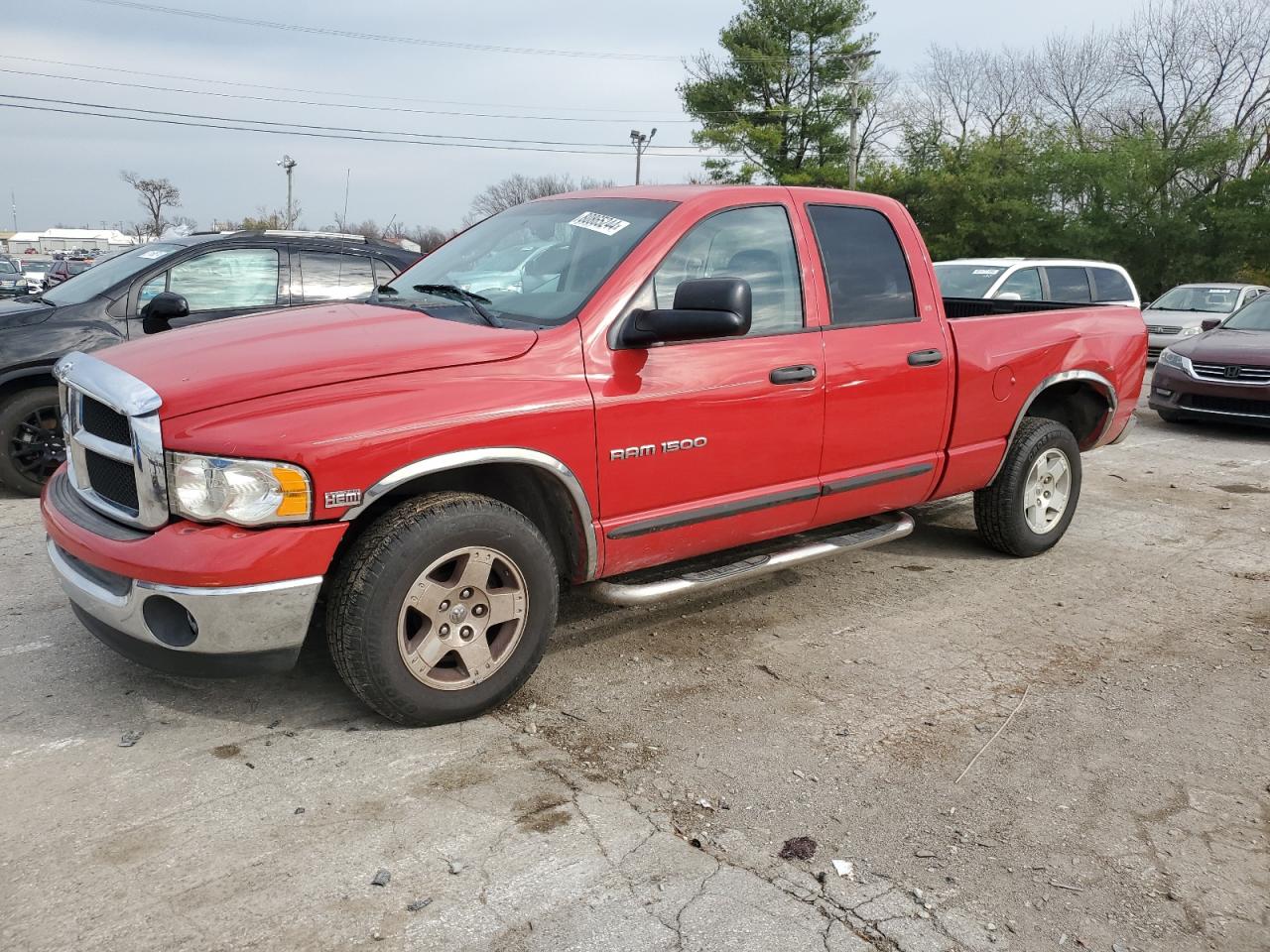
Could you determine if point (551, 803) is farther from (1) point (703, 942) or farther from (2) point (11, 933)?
(2) point (11, 933)

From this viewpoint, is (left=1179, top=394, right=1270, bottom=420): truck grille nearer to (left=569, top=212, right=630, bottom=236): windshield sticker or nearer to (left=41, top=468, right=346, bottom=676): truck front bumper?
(left=569, top=212, right=630, bottom=236): windshield sticker

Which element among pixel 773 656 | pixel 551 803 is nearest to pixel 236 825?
pixel 551 803

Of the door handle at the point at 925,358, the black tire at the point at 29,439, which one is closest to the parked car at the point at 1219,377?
the door handle at the point at 925,358

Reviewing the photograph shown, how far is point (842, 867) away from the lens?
9.24ft

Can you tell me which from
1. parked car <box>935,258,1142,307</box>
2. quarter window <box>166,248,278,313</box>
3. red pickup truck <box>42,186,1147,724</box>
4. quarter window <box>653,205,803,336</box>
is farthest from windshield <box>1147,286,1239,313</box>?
quarter window <box>653,205,803,336</box>

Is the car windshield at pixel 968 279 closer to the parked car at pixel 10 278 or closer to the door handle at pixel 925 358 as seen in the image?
the door handle at pixel 925 358

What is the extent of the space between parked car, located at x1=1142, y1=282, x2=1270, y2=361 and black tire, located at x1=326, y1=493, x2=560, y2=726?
1463cm

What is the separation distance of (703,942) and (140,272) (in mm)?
6231

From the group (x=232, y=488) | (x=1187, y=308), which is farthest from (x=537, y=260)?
(x=1187, y=308)

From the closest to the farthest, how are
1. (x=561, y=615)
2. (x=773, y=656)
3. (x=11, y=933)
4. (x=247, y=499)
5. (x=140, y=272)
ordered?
(x=11, y=933) < (x=247, y=499) < (x=773, y=656) < (x=561, y=615) < (x=140, y=272)

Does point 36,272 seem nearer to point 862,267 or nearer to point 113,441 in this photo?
point 113,441

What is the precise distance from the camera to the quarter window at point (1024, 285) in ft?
37.6

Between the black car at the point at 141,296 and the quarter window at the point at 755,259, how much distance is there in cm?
286

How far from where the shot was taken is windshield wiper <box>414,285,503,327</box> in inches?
153
